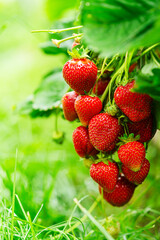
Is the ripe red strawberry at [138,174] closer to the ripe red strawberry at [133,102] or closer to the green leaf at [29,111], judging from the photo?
the ripe red strawberry at [133,102]

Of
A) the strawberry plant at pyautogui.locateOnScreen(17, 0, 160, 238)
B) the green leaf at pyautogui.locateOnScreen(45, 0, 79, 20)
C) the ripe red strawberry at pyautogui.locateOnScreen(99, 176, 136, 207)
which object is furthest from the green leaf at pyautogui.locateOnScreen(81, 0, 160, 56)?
the green leaf at pyautogui.locateOnScreen(45, 0, 79, 20)

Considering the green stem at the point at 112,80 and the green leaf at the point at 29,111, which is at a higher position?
the green stem at the point at 112,80

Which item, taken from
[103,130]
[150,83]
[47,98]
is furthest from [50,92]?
[150,83]

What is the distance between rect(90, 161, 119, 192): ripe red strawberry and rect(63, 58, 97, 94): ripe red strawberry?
0.18m

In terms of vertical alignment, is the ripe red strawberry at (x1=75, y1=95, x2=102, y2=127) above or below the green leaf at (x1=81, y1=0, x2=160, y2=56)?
below

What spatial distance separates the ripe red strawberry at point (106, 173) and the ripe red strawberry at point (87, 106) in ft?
0.36

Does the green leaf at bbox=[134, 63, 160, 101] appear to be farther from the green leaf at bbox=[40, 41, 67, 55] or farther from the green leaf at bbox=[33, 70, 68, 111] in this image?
the green leaf at bbox=[40, 41, 67, 55]

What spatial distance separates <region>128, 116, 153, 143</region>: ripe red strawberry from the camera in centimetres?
65

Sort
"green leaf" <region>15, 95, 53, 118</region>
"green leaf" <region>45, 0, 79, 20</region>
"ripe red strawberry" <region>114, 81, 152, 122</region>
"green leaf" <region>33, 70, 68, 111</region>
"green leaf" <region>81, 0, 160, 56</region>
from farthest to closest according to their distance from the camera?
"green leaf" <region>45, 0, 79, 20</region> → "green leaf" <region>15, 95, 53, 118</region> → "green leaf" <region>33, 70, 68, 111</region> → "ripe red strawberry" <region>114, 81, 152, 122</region> → "green leaf" <region>81, 0, 160, 56</region>

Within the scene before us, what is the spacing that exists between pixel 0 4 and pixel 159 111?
10.2 feet

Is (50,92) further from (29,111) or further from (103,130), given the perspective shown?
(103,130)

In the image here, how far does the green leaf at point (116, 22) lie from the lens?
414 mm

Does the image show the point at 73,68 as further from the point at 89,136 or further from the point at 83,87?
the point at 89,136

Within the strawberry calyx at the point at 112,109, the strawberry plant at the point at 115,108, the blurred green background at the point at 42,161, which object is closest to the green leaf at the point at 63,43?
the blurred green background at the point at 42,161
